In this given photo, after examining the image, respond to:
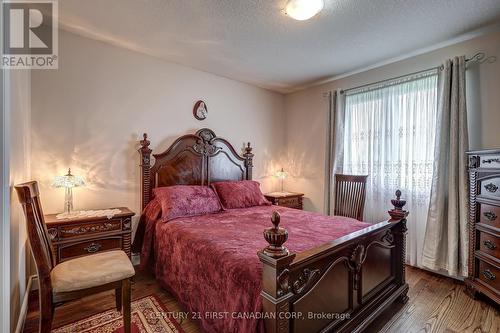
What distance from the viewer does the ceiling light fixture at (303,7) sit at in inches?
74.2

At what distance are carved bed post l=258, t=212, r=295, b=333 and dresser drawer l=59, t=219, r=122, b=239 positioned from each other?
1.78 metres

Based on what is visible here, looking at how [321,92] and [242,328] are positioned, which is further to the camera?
[321,92]

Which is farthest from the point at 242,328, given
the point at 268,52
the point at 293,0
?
the point at 268,52

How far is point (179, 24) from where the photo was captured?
230 centimetres

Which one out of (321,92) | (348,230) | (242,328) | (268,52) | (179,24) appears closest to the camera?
(242,328)

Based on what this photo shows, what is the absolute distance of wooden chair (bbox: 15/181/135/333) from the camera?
4.72 feet

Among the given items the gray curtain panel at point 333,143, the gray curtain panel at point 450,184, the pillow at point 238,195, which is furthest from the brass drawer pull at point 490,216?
the pillow at point 238,195

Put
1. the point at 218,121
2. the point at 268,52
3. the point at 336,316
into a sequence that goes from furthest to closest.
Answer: the point at 218,121
the point at 268,52
the point at 336,316

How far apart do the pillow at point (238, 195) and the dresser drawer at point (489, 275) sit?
7.30 feet

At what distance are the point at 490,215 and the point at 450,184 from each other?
49cm

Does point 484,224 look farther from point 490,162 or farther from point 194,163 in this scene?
point 194,163

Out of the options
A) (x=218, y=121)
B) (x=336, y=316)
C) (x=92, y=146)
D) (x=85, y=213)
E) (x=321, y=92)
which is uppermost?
(x=321, y=92)

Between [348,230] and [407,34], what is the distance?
210 cm

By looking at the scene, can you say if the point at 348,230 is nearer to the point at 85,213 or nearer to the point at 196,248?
the point at 196,248
